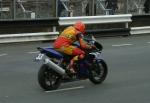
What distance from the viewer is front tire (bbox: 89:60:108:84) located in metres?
11.5

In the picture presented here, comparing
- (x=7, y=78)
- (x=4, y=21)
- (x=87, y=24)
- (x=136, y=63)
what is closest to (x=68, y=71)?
(x=7, y=78)

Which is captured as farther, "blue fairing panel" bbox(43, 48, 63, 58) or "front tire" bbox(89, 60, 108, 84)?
"front tire" bbox(89, 60, 108, 84)

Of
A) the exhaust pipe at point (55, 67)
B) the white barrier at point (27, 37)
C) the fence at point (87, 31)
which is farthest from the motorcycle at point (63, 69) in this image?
the fence at point (87, 31)

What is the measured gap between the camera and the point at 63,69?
10867 millimetres

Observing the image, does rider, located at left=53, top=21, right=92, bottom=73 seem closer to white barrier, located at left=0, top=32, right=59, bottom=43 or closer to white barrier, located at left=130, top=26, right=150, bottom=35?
white barrier, located at left=0, top=32, right=59, bottom=43

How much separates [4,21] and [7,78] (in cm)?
735

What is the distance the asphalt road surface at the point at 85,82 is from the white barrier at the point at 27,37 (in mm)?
1091

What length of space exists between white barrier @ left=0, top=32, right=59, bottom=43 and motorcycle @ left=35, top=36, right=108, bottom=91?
7591 mm

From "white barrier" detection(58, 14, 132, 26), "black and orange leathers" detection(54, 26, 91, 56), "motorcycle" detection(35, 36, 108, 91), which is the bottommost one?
"motorcycle" detection(35, 36, 108, 91)

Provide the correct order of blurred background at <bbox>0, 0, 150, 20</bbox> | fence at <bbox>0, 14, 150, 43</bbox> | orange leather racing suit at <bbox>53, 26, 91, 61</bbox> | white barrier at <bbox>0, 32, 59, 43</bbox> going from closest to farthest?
orange leather racing suit at <bbox>53, 26, 91, 61</bbox> < white barrier at <bbox>0, 32, 59, 43</bbox> < fence at <bbox>0, 14, 150, 43</bbox> < blurred background at <bbox>0, 0, 150, 20</bbox>

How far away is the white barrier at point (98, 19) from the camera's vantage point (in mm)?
20891

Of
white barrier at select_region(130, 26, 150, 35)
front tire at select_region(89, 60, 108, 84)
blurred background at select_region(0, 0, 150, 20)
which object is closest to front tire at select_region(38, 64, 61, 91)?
front tire at select_region(89, 60, 108, 84)

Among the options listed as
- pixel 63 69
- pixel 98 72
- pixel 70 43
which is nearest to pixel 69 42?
pixel 70 43

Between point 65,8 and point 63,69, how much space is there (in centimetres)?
1145
